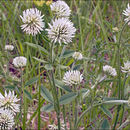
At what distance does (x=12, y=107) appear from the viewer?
0.84m

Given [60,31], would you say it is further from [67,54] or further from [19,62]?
[19,62]

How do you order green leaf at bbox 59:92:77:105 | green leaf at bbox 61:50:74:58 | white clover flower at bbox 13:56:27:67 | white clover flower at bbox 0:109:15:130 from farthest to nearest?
1. white clover flower at bbox 13:56:27:67
2. green leaf at bbox 61:50:74:58
3. green leaf at bbox 59:92:77:105
4. white clover flower at bbox 0:109:15:130

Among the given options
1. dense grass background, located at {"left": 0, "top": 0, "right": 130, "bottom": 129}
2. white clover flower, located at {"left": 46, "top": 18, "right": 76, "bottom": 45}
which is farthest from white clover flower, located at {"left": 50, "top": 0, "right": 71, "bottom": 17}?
white clover flower, located at {"left": 46, "top": 18, "right": 76, "bottom": 45}

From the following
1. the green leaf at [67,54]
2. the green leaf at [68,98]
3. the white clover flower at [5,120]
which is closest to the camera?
the white clover flower at [5,120]

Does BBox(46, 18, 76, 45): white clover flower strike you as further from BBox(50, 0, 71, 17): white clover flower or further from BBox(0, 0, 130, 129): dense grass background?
BBox(50, 0, 71, 17): white clover flower

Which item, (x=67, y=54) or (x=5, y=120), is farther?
(x=67, y=54)

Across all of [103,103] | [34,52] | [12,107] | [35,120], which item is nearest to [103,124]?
[103,103]

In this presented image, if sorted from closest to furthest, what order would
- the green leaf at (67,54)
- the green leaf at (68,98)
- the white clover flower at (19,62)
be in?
the green leaf at (68,98) → the green leaf at (67,54) → the white clover flower at (19,62)

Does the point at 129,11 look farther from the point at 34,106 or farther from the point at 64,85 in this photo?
the point at 34,106

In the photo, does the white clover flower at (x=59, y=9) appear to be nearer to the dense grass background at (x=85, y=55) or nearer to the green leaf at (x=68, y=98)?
the dense grass background at (x=85, y=55)

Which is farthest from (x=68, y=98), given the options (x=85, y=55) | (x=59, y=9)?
(x=85, y=55)

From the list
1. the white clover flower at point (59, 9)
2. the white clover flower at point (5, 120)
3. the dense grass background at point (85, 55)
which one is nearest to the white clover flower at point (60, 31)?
the dense grass background at point (85, 55)

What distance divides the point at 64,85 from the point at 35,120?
64cm

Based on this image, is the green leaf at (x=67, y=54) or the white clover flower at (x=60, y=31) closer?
the white clover flower at (x=60, y=31)
